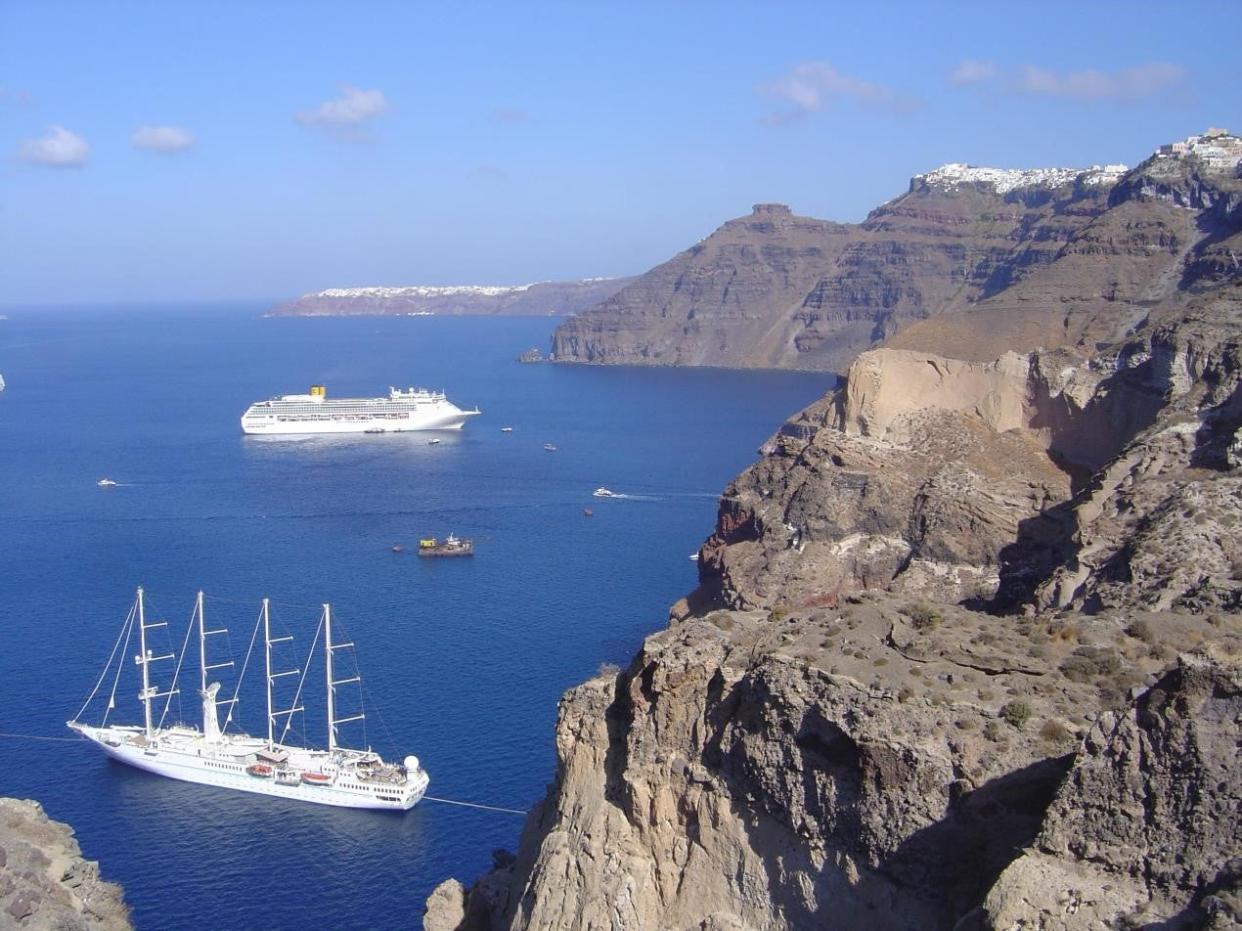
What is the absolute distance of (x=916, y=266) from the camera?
167 m

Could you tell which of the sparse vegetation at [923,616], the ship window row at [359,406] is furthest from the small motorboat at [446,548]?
the ship window row at [359,406]

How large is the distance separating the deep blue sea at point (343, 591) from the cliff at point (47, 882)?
4.67 feet

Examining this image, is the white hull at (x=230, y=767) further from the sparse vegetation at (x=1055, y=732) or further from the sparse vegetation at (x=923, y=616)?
the sparse vegetation at (x=1055, y=732)

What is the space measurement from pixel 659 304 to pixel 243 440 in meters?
98.9

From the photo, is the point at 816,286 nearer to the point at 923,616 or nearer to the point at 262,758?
the point at 262,758

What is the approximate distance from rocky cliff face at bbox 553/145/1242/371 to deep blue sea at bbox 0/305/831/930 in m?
28.6

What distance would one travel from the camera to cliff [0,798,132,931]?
24.2 metres

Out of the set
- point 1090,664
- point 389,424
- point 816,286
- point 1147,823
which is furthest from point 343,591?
point 816,286

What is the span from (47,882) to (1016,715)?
19.9 m

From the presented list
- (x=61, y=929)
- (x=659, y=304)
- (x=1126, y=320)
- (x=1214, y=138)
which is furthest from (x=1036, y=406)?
(x=659, y=304)

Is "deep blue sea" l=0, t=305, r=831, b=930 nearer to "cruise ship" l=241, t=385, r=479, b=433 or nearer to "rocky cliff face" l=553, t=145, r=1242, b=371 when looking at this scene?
"cruise ship" l=241, t=385, r=479, b=433

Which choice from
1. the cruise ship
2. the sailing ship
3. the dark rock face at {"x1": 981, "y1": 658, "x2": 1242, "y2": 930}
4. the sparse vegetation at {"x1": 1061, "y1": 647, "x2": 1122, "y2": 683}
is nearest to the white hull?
the sailing ship

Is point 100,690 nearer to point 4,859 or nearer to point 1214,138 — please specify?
point 4,859

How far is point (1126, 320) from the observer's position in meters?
82.6
